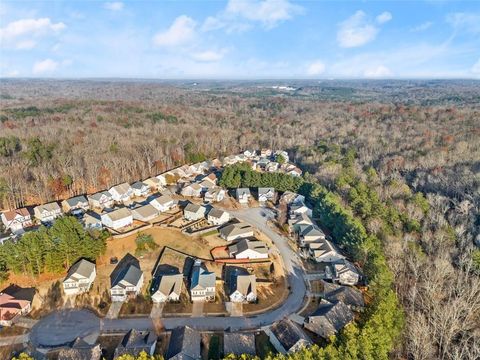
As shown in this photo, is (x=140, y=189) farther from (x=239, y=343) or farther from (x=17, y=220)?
(x=239, y=343)

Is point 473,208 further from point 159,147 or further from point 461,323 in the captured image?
point 159,147

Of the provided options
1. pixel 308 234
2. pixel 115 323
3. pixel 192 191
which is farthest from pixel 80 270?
pixel 308 234

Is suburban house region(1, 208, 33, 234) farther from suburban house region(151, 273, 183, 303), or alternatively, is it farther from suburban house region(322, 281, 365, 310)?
suburban house region(322, 281, 365, 310)

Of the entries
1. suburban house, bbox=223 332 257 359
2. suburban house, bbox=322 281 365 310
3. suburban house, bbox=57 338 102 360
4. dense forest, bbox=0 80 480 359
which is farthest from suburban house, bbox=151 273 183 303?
dense forest, bbox=0 80 480 359

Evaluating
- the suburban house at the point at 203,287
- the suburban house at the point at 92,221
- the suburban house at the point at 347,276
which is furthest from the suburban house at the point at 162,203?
the suburban house at the point at 347,276

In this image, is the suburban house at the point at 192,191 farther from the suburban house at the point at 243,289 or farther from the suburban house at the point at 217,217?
the suburban house at the point at 243,289

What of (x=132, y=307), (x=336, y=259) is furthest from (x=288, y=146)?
(x=132, y=307)
